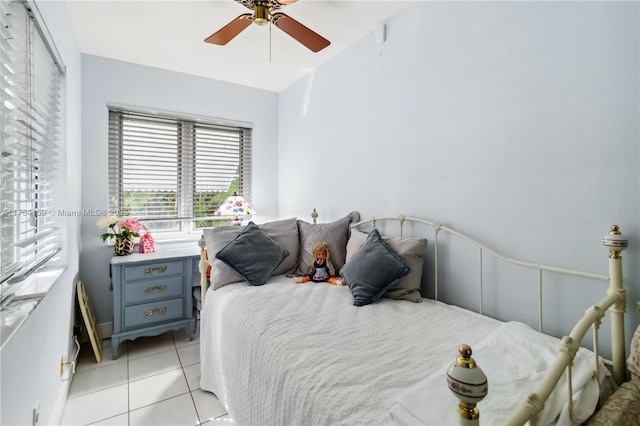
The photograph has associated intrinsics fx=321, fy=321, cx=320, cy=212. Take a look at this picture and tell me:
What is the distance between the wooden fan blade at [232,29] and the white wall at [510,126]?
3.18 feet

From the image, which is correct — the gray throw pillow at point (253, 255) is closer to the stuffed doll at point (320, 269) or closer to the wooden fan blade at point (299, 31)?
the stuffed doll at point (320, 269)

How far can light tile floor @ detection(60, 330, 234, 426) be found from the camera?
177 centimetres

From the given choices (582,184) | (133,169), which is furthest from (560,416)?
(133,169)

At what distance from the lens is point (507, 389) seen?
35.6 inches

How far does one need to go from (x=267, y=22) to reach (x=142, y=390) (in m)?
2.31

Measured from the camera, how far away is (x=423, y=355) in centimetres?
120

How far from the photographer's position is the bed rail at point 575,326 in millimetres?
608

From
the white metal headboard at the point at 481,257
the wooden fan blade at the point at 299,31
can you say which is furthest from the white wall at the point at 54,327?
the white metal headboard at the point at 481,257

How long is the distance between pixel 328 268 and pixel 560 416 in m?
1.50

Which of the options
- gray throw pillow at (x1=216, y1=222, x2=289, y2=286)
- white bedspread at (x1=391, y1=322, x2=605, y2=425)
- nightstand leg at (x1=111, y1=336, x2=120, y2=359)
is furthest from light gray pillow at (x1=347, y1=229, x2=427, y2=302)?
nightstand leg at (x1=111, y1=336, x2=120, y2=359)

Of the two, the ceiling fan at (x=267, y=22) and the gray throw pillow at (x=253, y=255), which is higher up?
the ceiling fan at (x=267, y=22)

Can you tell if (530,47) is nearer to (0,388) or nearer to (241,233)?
(241,233)

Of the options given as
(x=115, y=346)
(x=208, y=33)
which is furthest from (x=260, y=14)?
(x=115, y=346)

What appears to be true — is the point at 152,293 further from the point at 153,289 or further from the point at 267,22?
the point at 267,22
